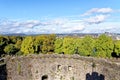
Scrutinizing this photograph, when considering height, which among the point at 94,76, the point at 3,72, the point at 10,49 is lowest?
the point at 10,49

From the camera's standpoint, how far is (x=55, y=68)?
103ft

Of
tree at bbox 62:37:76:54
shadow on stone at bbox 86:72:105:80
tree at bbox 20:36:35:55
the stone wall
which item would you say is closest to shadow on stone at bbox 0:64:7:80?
the stone wall

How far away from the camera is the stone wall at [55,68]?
27.5 m

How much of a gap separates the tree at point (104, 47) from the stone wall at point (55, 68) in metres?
21.6

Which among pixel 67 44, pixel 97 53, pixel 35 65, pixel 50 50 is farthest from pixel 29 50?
pixel 35 65

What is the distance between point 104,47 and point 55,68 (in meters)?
22.6

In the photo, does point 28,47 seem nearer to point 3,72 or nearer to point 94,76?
point 3,72

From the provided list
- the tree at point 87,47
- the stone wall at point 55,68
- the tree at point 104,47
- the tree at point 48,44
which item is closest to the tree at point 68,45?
the tree at point 87,47

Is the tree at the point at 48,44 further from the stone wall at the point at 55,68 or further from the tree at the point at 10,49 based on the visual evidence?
the stone wall at the point at 55,68

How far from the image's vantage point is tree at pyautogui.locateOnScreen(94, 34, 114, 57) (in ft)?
171

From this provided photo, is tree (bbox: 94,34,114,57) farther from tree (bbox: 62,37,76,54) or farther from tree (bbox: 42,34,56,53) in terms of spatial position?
tree (bbox: 42,34,56,53)

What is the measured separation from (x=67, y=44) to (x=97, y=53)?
8000 mm

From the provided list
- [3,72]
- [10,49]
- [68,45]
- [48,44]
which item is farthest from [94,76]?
[10,49]

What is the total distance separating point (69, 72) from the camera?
3048cm
